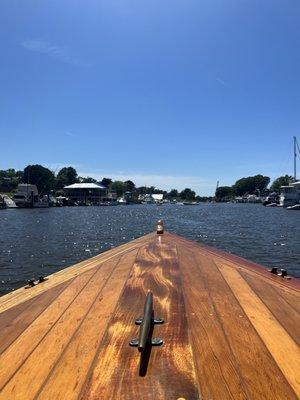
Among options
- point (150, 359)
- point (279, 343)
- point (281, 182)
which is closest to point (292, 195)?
point (281, 182)

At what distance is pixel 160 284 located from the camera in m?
5.43

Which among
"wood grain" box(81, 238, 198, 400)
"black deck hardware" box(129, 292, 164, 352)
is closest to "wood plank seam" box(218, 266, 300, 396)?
"wood grain" box(81, 238, 198, 400)

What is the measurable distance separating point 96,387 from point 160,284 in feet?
8.16

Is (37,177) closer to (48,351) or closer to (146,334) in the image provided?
(48,351)

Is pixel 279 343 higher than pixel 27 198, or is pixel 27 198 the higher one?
pixel 27 198

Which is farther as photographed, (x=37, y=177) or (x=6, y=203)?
(x=37, y=177)

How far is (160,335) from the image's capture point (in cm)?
377

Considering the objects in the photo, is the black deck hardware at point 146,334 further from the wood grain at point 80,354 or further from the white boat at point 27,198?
the white boat at point 27,198

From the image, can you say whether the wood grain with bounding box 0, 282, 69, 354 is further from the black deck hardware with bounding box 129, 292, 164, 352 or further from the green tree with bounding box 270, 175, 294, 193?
the green tree with bounding box 270, 175, 294, 193

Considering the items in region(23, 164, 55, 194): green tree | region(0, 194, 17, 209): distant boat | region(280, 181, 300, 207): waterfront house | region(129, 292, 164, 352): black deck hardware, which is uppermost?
region(23, 164, 55, 194): green tree

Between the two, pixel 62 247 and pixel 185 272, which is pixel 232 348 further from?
pixel 62 247

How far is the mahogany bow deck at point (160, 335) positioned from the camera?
9.99ft

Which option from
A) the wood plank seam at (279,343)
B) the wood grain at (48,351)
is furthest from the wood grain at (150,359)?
the wood plank seam at (279,343)

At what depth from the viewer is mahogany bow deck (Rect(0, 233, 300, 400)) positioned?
9.99 feet
